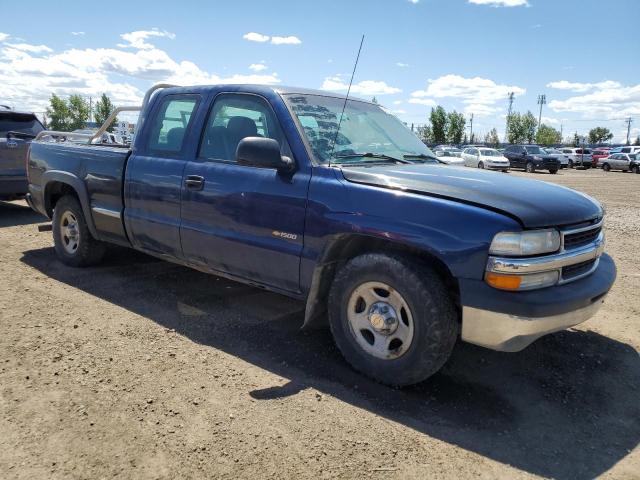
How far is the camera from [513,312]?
110 inches

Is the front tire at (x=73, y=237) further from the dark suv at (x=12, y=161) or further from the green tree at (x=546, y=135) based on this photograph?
the green tree at (x=546, y=135)

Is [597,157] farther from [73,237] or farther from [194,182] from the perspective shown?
[194,182]

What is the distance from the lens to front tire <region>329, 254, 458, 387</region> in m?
3.02

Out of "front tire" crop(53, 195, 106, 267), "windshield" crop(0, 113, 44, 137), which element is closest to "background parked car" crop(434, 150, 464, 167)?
"front tire" crop(53, 195, 106, 267)

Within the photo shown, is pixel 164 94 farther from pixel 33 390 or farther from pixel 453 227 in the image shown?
pixel 453 227

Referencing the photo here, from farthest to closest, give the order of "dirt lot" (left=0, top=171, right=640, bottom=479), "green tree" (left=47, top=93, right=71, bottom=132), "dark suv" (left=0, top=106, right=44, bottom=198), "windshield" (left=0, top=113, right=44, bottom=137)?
"green tree" (left=47, top=93, right=71, bottom=132) → "windshield" (left=0, top=113, right=44, bottom=137) → "dark suv" (left=0, top=106, right=44, bottom=198) → "dirt lot" (left=0, top=171, right=640, bottom=479)

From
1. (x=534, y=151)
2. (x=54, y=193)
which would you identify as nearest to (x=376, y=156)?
(x=54, y=193)

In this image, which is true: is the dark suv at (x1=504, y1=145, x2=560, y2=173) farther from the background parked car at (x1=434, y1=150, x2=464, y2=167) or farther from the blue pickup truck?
the blue pickup truck

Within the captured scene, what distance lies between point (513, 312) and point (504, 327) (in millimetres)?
103

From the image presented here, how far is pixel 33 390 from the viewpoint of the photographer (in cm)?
314

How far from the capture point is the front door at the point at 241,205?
3.61 meters

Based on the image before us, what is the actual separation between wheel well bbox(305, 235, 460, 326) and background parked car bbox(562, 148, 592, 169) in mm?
43418

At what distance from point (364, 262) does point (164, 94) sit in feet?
8.85

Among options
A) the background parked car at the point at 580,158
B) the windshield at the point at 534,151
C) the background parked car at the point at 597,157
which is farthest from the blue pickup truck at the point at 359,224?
the background parked car at the point at 597,157
